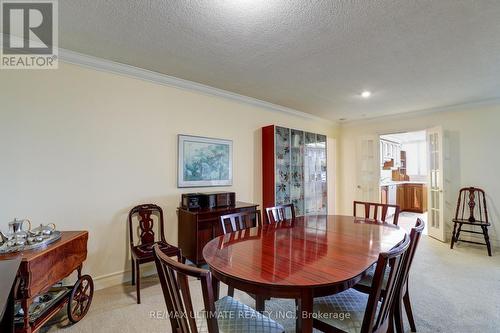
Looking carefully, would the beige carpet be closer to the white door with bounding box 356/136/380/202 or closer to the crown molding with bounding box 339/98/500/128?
the white door with bounding box 356/136/380/202

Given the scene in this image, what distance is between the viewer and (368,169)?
17.4 feet

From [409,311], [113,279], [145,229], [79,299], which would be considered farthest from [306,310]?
[113,279]

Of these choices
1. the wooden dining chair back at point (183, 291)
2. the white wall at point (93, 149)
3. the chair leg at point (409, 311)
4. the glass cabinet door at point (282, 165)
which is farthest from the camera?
Result: the glass cabinet door at point (282, 165)

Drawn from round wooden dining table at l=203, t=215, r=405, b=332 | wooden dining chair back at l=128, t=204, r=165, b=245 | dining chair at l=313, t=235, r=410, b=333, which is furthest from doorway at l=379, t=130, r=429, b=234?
wooden dining chair back at l=128, t=204, r=165, b=245

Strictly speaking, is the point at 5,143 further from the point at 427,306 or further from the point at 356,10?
the point at 427,306

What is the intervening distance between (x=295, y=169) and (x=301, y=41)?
99.5 inches

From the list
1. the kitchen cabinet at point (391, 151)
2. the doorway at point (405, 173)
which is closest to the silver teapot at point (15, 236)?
the doorway at point (405, 173)

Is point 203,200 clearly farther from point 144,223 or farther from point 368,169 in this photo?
point 368,169

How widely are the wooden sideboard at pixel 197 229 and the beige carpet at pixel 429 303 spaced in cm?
33

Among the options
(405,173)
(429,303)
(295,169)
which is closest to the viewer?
(429,303)

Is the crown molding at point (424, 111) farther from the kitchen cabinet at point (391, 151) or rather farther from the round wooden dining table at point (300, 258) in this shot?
the round wooden dining table at point (300, 258)

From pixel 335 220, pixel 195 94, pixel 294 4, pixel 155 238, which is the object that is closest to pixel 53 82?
pixel 195 94

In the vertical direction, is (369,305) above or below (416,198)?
above

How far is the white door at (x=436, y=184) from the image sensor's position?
4.27 meters
